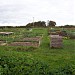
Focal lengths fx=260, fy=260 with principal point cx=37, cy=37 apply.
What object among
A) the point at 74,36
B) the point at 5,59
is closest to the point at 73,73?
the point at 5,59

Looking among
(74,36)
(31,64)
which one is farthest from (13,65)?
(74,36)

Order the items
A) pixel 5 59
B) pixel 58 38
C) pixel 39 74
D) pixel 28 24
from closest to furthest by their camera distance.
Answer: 1. pixel 39 74
2. pixel 5 59
3. pixel 58 38
4. pixel 28 24

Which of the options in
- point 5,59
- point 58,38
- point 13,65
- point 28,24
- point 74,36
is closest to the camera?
point 13,65

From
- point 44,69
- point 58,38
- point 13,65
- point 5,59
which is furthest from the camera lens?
point 58,38

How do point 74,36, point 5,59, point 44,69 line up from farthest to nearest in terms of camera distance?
point 74,36
point 5,59
point 44,69

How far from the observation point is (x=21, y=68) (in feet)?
28.7

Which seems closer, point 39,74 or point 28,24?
point 39,74

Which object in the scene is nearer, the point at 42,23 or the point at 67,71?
the point at 67,71

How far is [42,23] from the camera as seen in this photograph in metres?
71.6

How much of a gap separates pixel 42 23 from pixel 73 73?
6331 cm

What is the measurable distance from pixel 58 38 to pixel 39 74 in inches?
440

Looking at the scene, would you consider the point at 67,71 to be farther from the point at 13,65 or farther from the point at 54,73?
the point at 13,65

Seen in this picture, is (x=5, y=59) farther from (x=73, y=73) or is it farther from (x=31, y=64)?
(x=73, y=73)

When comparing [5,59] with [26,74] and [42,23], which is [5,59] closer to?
[26,74]
